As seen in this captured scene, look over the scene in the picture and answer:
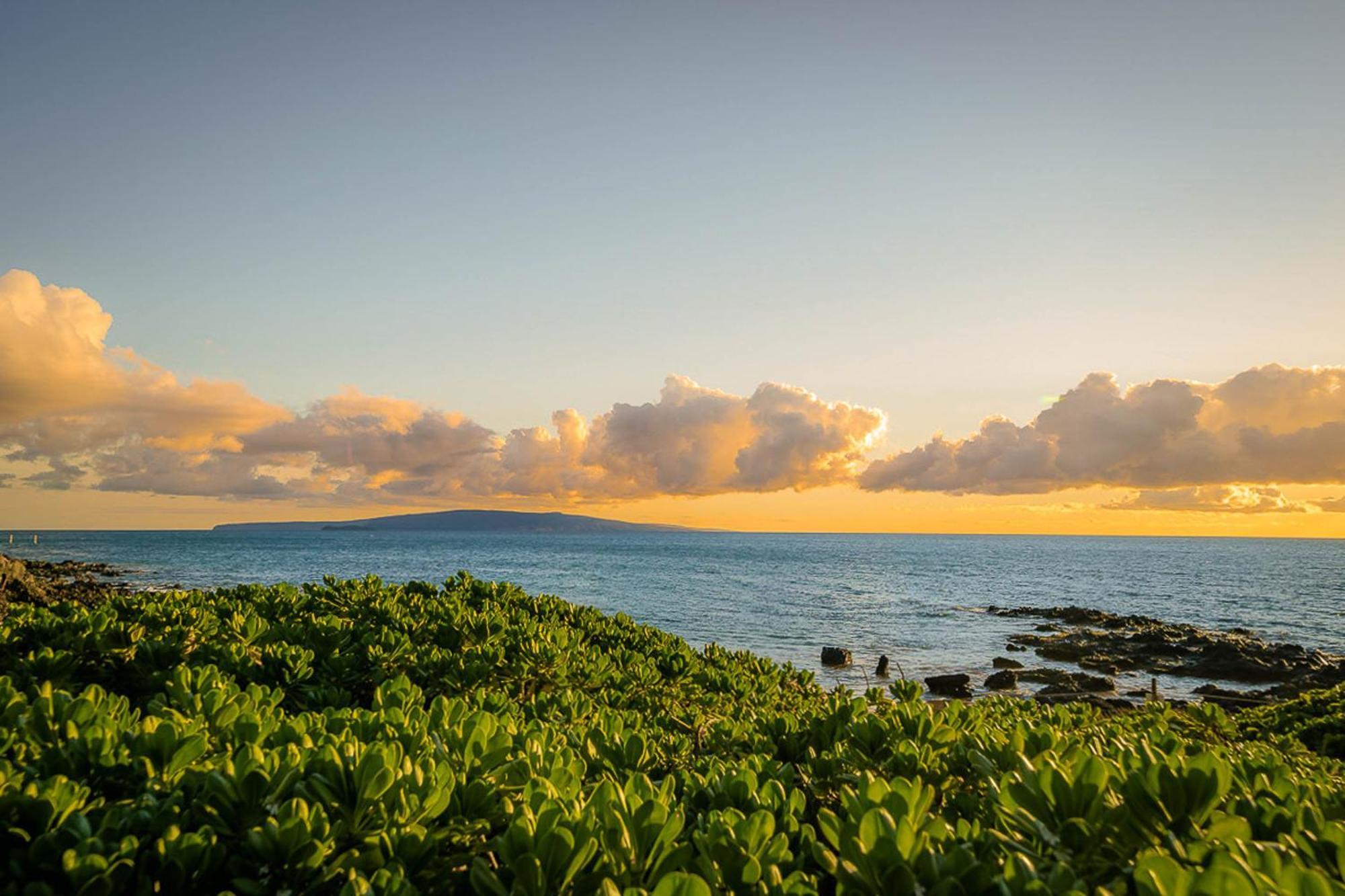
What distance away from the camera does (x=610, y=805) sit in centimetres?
191

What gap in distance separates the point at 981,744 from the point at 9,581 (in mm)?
29977

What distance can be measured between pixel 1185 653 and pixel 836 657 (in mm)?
17251

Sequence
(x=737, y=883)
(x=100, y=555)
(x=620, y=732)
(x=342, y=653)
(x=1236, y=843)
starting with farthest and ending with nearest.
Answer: (x=100, y=555) → (x=342, y=653) → (x=620, y=732) → (x=737, y=883) → (x=1236, y=843)

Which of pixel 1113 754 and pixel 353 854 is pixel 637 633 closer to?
pixel 1113 754

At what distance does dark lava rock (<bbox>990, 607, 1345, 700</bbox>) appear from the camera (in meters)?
26.0

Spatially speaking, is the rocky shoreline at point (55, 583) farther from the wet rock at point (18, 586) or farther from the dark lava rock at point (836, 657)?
the dark lava rock at point (836, 657)

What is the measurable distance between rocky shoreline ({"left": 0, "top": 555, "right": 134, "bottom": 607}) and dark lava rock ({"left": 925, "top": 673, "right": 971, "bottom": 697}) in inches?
859

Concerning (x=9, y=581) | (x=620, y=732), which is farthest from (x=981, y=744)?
(x=9, y=581)

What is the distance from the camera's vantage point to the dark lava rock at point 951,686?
2234 cm

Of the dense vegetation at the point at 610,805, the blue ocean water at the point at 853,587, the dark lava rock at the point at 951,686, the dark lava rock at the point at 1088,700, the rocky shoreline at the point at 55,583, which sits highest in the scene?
the dense vegetation at the point at 610,805

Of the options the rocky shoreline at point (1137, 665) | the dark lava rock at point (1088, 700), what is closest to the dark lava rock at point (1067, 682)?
the rocky shoreline at point (1137, 665)

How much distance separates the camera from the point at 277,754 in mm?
2193

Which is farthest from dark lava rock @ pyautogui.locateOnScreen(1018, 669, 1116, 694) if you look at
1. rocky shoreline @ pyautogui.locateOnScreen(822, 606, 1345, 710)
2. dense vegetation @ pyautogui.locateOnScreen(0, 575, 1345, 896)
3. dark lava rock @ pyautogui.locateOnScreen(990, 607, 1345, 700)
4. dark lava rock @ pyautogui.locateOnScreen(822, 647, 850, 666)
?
dense vegetation @ pyautogui.locateOnScreen(0, 575, 1345, 896)

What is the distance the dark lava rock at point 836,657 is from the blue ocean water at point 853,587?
0.46 metres
